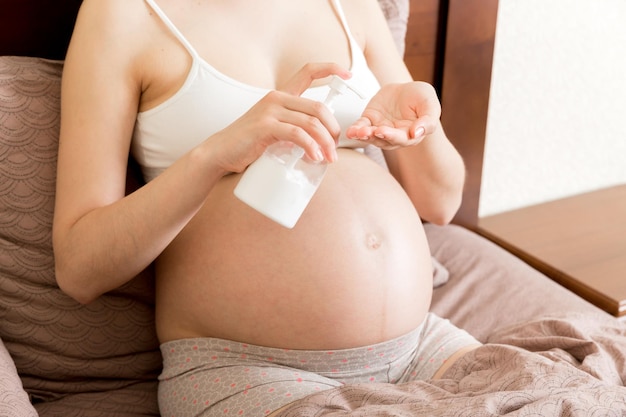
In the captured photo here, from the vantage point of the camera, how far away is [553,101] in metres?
1.83

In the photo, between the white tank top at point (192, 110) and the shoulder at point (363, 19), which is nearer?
the white tank top at point (192, 110)

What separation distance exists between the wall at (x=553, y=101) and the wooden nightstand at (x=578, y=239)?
7cm

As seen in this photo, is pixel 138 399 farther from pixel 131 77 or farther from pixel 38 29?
pixel 38 29

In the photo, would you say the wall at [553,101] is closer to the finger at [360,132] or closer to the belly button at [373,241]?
the belly button at [373,241]

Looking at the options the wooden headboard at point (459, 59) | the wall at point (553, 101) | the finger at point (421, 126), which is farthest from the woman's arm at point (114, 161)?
the wall at point (553, 101)

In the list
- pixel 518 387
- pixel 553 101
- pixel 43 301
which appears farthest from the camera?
pixel 553 101

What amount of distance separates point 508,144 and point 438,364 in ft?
3.14

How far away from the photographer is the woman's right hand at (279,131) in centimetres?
73

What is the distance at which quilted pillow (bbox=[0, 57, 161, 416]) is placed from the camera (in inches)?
40.1

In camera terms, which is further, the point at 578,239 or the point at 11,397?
the point at 578,239

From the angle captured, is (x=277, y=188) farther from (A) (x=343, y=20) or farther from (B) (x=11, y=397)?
(A) (x=343, y=20)

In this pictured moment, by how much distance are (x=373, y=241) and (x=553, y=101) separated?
3.50ft

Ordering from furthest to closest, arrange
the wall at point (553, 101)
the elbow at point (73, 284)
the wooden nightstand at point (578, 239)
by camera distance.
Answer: the wall at point (553, 101) → the wooden nightstand at point (578, 239) → the elbow at point (73, 284)

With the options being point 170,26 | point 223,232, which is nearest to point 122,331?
point 223,232
